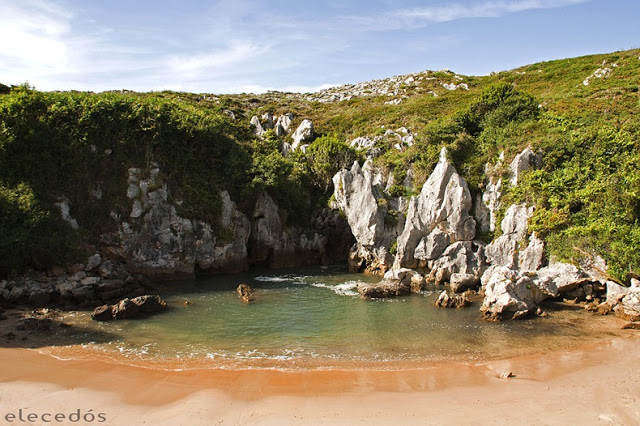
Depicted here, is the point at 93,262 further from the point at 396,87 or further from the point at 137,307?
the point at 396,87

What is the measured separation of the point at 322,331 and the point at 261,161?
22053mm

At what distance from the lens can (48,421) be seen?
10.8m

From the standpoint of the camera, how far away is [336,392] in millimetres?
12711

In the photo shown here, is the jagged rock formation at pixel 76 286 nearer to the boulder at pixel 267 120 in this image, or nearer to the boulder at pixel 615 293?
the boulder at pixel 615 293

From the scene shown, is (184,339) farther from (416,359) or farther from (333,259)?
(333,259)

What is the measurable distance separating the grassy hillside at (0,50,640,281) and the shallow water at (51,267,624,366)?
6.89 m

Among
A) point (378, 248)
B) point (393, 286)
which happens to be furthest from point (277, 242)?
point (393, 286)

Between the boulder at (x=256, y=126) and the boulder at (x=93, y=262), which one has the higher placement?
the boulder at (x=256, y=126)

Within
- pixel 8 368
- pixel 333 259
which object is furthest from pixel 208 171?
pixel 8 368

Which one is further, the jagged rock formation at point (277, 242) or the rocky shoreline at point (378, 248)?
the jagged rock formation at point (277, 242)

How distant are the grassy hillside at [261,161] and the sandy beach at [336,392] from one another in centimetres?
1138

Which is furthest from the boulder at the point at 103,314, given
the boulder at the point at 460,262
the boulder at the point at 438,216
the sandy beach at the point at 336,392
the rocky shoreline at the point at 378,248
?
the boulder at the point at 460,262

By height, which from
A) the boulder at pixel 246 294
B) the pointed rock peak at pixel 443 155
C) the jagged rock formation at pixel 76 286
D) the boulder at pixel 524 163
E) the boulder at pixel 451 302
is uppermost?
the pointed rock peak at pixel 443 155

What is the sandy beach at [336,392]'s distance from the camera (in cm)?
1113
